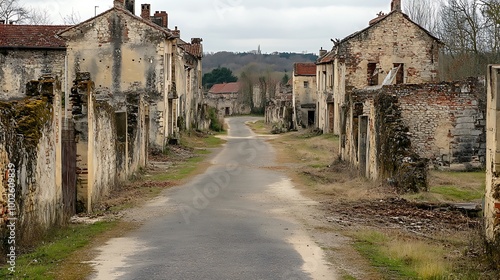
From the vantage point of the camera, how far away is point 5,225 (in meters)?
10.7

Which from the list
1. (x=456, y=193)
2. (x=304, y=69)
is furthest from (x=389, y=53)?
(x=304, y=69)

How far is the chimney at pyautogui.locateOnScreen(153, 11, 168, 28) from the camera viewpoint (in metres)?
51.4

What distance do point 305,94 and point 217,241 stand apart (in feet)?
186

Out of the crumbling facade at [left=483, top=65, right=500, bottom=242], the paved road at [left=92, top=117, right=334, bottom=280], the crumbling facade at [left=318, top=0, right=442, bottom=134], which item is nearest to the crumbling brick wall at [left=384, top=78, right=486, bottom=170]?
the paved road at [left=92, top=117, right=334, bottom=280]

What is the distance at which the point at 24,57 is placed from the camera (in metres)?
38.8

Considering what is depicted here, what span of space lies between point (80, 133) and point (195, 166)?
13.7 metres

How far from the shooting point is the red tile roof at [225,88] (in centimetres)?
12781

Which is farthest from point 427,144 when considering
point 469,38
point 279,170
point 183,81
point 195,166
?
point 183,81

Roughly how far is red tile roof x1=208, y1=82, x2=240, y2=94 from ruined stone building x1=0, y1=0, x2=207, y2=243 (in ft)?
223

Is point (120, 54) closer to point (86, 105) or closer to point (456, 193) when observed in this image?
point (86, 105)

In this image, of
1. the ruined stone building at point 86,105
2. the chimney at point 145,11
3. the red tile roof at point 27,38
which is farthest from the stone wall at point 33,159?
the chimney at point 145,11

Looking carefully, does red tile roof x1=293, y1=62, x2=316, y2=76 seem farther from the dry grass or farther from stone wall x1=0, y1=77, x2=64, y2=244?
stone wall x1=0, y1=77, x2=64, y2=244

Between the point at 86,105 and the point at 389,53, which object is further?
the point at 389,53

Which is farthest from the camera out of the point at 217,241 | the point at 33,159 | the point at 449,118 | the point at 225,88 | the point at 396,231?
the point at 225,88
